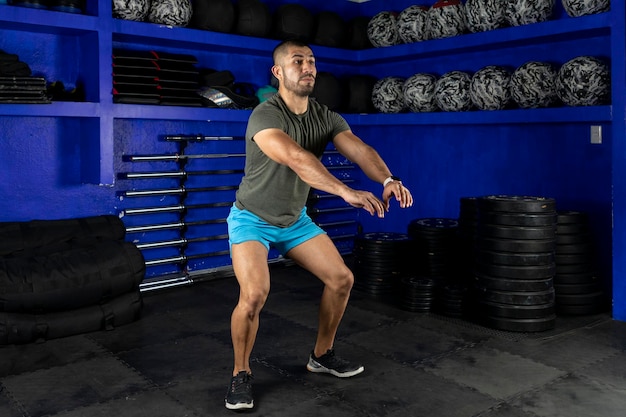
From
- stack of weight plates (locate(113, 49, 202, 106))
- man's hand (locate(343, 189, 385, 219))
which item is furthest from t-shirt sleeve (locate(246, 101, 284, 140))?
stack of weight plates (locate(113, 49, 202, 106))

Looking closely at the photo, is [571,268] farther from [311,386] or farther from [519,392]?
[311,386]

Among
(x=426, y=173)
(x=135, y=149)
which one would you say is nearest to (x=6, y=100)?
(x=135, y=149)

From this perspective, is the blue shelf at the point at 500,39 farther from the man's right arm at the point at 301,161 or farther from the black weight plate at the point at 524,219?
the man's right arm at the point at 301,161

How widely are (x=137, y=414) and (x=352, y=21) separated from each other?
407 centimetres

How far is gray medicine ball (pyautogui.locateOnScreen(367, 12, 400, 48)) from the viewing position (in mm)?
5211

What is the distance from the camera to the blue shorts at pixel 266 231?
2.55 metres

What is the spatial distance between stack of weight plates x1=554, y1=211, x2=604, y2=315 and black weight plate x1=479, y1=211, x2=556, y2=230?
0.39m

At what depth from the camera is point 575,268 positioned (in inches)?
153

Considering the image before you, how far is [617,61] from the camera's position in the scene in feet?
11.8

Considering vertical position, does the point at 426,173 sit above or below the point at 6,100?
below

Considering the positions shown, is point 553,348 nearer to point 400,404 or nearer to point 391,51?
point 400,404

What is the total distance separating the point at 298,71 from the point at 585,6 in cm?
219

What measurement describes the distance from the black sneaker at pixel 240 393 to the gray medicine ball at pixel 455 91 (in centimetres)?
284

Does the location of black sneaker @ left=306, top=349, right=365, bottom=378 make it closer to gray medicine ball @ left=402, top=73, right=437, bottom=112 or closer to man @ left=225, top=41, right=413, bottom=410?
man @ left=225, top=41, right=413, bottom=410
